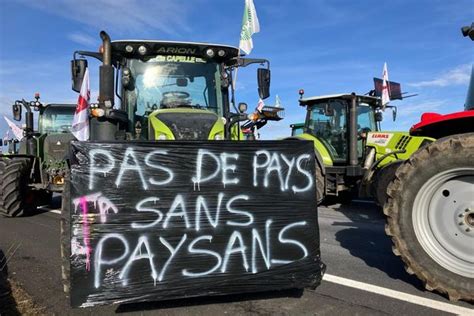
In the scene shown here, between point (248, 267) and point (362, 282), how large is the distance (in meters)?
1.33

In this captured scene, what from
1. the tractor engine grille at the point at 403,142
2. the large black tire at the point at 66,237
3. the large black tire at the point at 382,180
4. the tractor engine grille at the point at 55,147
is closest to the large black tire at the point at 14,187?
the tractor engine grille at the point at 55,147

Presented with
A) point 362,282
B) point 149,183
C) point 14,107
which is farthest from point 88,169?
point 14,107

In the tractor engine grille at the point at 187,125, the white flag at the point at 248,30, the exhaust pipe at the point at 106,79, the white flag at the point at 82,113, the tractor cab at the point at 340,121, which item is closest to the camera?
the exhaust pipe at the point at 106,79

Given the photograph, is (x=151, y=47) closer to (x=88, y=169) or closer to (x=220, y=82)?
(x=220, y=82)

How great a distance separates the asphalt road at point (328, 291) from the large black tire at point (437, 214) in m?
0.23

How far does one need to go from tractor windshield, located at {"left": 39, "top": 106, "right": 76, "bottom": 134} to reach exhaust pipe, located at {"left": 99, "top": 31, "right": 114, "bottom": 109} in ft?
19.6

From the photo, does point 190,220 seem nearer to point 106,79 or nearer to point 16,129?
point 106,79

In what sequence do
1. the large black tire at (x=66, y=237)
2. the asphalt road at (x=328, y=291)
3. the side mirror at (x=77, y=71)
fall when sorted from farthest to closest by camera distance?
the side mirror at (x=77, y=71) < the asphalt road at (x=328, y=291) < the large black tire at (x=66, y=237)

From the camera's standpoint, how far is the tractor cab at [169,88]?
242 inches

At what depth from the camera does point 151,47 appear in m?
6.50

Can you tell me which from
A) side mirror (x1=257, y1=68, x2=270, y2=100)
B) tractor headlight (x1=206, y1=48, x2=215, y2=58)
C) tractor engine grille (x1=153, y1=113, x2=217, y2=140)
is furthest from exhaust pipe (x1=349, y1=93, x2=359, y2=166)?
tractor engine grille (x1=153, y1=113, x2=217, y2=140)

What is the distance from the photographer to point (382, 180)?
706cm

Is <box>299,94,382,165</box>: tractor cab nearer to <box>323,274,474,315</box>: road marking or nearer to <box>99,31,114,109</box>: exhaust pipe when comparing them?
<box>99,31,114,109</box>: exhaust pipe

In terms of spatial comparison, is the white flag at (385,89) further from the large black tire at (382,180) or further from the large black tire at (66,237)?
the large black tire at (66,237)
